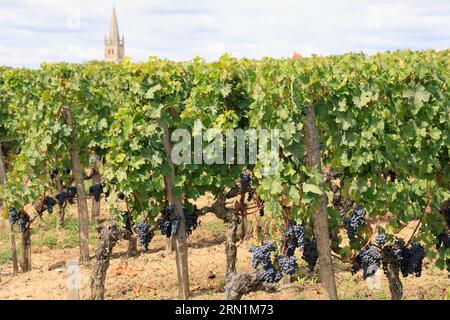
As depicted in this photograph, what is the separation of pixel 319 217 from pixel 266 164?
0.98 meters

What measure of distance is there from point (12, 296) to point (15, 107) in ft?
17.0

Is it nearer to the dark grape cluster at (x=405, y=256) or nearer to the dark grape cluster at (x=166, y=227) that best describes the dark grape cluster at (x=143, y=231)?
the dark grape cluster at (x=166, y=227)

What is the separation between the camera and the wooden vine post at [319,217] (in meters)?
8.04

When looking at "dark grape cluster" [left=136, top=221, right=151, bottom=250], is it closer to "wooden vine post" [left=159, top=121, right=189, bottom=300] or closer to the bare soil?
"wooden vine post" [left=159, top=121, right=189, bottom=300]

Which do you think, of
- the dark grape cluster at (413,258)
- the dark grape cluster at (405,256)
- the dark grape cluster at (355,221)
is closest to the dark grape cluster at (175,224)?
the dark grape cluster at (355,221)

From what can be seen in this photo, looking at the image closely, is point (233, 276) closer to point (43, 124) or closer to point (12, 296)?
point (12, 296)

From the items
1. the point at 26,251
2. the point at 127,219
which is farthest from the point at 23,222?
the point at 127,219

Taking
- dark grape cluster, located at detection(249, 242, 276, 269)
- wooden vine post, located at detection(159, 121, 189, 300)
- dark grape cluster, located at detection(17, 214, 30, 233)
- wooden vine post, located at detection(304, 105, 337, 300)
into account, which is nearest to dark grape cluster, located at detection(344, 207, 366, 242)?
wooden vine post, located at detection(304, 105, 337, 300)

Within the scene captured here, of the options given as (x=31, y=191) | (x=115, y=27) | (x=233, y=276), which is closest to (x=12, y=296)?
(x=31, y=191)

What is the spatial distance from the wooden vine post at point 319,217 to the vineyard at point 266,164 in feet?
0.05

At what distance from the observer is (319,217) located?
8234mm

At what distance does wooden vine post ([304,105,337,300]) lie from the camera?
8.04 metres

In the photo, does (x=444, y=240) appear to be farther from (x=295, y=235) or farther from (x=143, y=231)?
(x=143, y=231)
